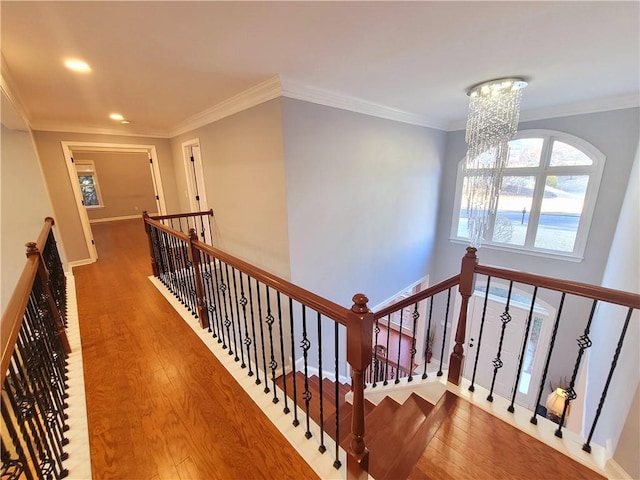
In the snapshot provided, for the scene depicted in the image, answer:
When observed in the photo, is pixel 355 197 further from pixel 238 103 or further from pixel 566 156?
pixel 566 156

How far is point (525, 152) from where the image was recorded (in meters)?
4.47

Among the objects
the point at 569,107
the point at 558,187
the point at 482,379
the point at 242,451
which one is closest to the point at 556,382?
the point at 482,379

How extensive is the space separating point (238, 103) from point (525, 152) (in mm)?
4659

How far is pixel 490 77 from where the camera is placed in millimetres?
2609

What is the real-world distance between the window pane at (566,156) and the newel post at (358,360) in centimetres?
491

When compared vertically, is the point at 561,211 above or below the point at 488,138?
below

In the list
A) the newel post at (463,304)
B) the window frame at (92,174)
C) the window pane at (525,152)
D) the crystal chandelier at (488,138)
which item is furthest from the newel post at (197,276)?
the window frame at (92,174)

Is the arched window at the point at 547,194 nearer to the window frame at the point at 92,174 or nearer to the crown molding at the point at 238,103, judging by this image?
the crown molding at the point at 238,103

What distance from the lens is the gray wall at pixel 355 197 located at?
298 centimetres

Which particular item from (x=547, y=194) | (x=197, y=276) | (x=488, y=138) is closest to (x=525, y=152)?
(x=547, y=194)

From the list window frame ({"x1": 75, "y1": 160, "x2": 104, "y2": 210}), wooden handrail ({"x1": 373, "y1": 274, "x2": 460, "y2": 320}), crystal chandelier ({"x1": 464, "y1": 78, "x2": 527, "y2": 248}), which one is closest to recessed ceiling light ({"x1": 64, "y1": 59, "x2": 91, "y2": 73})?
wooden handrail ({"x1": 373, "y1": 274, "x2": 460, "y2": 320})

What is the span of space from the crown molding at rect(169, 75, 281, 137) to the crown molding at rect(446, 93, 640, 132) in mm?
4127

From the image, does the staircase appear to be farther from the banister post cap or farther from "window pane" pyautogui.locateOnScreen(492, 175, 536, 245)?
"window pane" pyautogui.locateOnScreen(492, 175, 536, 245)

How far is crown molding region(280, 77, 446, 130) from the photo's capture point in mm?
2678
